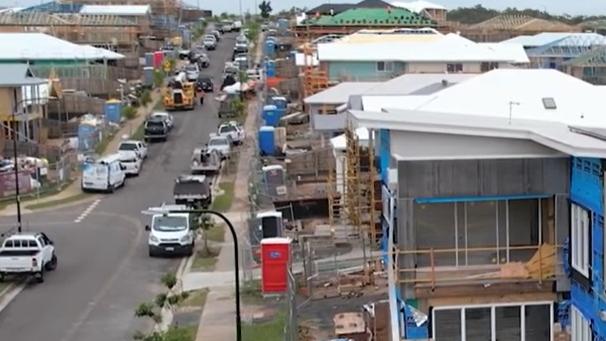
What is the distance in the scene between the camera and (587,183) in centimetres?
1841

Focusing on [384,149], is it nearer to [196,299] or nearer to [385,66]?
[196,299]

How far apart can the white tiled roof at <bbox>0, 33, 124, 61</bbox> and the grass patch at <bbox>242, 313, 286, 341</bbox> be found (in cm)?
4889

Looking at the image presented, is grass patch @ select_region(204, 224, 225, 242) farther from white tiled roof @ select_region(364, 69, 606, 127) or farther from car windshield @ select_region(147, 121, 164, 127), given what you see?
car windshield @ select_region(147, 121, 164, 127)

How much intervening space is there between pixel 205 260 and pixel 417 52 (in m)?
33.0

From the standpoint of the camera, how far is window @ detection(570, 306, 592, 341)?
1868 cm

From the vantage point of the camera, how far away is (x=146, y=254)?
34.1 metres

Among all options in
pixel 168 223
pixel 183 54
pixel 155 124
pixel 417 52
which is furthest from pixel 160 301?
pixel 183 54

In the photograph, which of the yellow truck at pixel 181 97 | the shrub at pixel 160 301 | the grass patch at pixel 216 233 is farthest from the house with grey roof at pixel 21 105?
the shrub at pixel 160 301

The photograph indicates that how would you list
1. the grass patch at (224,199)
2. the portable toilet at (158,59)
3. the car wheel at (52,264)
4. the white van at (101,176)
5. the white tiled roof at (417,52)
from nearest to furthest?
the car wheel at (52,264)
the grass patch at (224,199)
the white van at (101,176)
the white tiled roof at (417,52)
the portable toilet at (158,59)

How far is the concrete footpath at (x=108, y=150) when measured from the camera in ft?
136

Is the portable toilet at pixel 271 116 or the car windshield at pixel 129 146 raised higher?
the portable toilet at pixel 271 116

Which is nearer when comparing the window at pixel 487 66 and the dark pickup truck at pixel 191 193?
the dark pickup truck at pixel 191 193

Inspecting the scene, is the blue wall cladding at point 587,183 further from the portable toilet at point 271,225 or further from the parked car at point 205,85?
the parked car at point 205,85

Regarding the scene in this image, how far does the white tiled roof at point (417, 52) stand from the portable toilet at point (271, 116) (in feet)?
14.6
